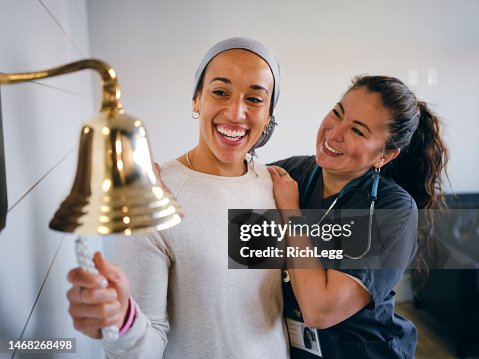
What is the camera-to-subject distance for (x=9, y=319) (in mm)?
528

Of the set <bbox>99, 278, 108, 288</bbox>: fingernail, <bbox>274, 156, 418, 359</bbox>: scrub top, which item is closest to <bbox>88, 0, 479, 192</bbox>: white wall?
<bbox>274, 156, 418, 359</bbox>: scrub top

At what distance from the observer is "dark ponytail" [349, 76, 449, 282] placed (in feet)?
3.91

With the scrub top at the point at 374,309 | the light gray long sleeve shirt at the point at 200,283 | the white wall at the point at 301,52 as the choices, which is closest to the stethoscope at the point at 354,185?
the scrub top at the point at 374,309

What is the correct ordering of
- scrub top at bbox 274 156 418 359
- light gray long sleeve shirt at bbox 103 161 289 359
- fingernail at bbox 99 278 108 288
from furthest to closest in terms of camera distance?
1. scrub top at bbox 274 156 418 359
2. light gray long sleeve shirt at bbox 103 161 289 359
3. fingernail at bbox 99 278 108 288

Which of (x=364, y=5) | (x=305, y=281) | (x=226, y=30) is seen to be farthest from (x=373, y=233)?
(x=364, y=5)

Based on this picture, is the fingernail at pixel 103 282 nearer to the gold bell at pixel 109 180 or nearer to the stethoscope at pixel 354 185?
the gold bell at pixel 109 180

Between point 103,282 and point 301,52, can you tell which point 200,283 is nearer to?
point 103,282

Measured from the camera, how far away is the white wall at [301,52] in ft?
7.68

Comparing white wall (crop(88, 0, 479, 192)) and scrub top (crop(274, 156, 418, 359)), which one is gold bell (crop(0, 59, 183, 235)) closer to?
scrub top (crop(274, 156, 418, 359))

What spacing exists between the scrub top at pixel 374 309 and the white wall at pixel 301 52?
4.64ft

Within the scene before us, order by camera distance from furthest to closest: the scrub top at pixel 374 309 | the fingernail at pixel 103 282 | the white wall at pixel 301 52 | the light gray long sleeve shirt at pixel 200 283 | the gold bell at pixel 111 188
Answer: the white wall at pixel 301 52 < the scrub top at pixel 374 309 < the light gray long sleeve shirt at pixel 200 283 < the fingernail at pixel 103 282 < the gold bell at pixel 111 188

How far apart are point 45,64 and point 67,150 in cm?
32

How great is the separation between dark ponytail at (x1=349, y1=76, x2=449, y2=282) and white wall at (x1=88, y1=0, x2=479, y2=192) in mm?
1077

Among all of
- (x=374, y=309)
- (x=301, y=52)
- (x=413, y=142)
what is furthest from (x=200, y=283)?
(x=301, y=52)
